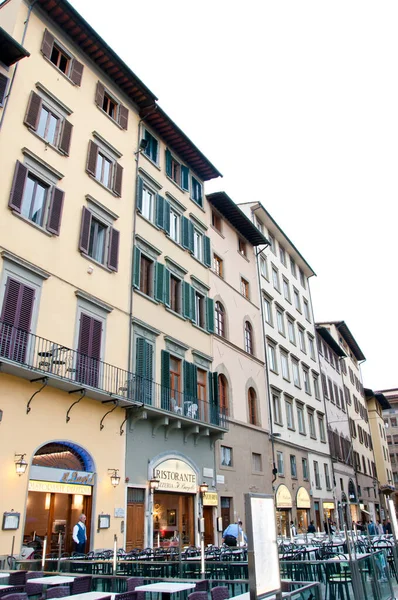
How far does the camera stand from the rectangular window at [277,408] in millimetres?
29734

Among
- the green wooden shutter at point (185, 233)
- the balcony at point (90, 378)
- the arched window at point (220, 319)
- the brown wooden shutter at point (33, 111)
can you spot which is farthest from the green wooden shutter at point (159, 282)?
the brown wooden shutter at point (33, 111)

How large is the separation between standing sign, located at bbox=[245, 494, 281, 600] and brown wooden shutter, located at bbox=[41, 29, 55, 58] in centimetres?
1811

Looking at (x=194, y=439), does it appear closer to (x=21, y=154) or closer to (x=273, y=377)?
(x=273, y=377)

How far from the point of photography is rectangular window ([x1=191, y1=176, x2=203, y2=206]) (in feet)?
Result: 87.5

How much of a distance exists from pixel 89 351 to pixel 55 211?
4642 millimetres

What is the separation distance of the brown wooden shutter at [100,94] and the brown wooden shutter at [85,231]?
5.27m

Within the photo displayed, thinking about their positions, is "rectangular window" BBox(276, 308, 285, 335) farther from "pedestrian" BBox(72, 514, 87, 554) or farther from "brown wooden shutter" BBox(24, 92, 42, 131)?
"pedestrian" BBox(72, 514, 87, 554)

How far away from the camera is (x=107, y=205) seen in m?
19.5

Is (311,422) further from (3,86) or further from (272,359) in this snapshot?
(3,86)

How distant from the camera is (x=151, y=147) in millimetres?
23766

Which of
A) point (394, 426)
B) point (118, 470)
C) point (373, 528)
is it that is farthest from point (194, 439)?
point (394, 426)

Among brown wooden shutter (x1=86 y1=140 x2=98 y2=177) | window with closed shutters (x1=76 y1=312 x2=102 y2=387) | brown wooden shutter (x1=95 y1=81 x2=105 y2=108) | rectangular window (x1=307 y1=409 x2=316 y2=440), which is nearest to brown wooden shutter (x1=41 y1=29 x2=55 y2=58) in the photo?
brown wooden shutter (x1=95 y1=81 x2=105 y2=108)

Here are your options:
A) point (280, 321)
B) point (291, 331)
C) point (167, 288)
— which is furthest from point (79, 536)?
point (291, 331)

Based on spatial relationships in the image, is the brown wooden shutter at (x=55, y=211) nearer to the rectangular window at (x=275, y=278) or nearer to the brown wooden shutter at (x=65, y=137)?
the brown wooden shutter at (x=65, y=137)
